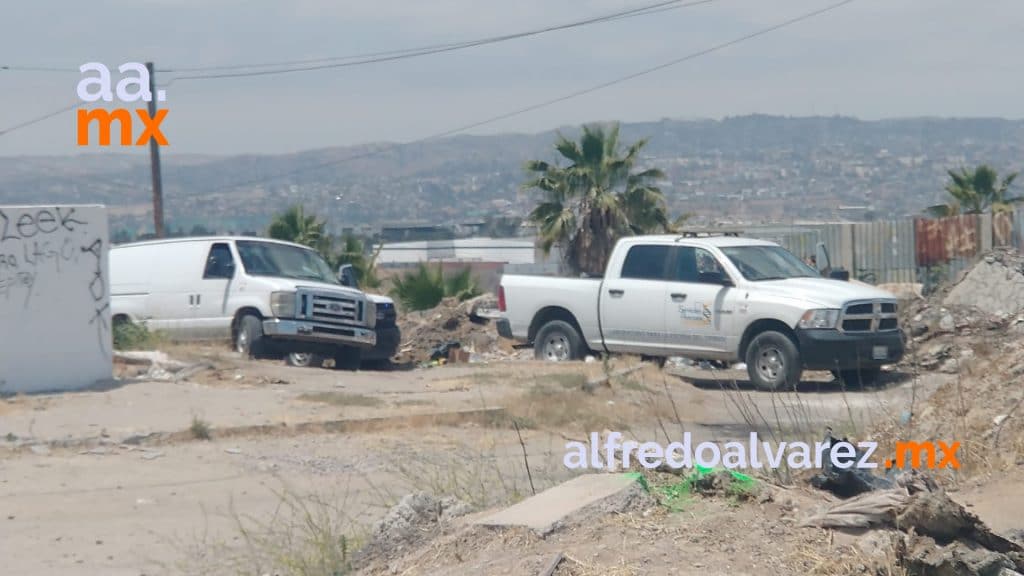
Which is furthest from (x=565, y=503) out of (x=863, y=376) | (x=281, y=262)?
(x=281, y=262)

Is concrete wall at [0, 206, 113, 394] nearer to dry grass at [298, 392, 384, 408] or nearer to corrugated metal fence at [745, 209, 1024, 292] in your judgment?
dry grass at [298, 392, 384, 408]

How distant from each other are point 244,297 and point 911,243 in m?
17.5

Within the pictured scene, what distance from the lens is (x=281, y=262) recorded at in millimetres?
18688

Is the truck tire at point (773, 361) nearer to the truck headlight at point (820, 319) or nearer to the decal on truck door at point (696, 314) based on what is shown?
the truck headlight at point (820, 319)

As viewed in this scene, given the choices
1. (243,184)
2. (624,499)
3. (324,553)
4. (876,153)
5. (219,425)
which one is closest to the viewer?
(624,499)

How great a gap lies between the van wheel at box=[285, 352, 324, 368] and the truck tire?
652 cm

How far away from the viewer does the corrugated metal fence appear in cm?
2694

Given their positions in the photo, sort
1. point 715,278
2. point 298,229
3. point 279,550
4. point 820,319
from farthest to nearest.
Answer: point 298,229
point 715,278
point 820,319
point 279,550

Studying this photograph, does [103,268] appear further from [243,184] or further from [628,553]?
[243,184]

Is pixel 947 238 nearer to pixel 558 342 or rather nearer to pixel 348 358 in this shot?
pixel 558 342

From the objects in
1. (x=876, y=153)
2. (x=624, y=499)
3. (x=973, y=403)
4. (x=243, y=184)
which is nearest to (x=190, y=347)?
(x=973, y=403)

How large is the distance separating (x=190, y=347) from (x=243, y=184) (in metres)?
32.7

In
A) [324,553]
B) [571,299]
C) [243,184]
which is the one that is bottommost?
[324,553]

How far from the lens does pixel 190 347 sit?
57.7 ft
